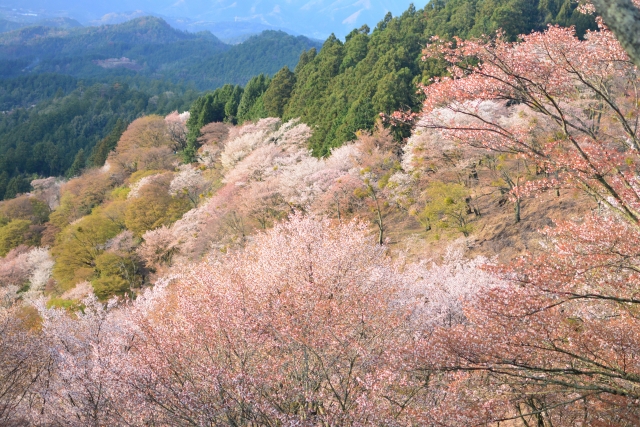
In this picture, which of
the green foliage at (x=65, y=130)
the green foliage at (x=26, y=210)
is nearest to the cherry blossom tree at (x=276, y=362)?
the green foliage at (x=26, y=210)

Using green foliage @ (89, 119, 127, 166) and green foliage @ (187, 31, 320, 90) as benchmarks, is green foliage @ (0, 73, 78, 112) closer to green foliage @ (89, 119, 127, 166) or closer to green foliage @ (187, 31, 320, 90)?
green foliage @ (187, 31, 320, 90)

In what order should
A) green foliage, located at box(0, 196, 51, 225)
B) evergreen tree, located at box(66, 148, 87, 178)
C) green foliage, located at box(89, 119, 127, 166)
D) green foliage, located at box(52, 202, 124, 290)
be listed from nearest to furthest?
green foliage, located at box(52, 202, 124, 290)
green foliage, located at box(0, 196, 51, 225)
green foliage, located at box(89, 119, 127, 166)
evergreen tree, located at box(66, 148, 87, 178)

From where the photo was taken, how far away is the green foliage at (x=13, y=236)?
1629 inches

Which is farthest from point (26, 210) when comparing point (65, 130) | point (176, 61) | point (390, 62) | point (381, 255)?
point (176, 61)

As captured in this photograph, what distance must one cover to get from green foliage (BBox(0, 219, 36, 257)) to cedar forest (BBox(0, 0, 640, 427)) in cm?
15

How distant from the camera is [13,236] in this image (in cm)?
4172

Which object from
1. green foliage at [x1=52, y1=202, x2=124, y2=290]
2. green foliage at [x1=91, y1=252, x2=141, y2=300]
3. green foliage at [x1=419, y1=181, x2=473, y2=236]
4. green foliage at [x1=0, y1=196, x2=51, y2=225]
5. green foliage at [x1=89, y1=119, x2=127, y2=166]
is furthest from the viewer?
green foliage at [x1=89, y1=119, x2=127, y2=166]

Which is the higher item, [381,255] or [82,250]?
[381,255]

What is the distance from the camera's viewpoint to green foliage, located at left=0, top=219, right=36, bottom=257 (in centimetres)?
4138

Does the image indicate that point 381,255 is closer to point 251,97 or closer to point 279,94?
point 279,94

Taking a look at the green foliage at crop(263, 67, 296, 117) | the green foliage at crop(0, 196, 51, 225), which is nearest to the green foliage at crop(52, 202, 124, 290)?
the green foliage at crop(0, 196, 51, 225)

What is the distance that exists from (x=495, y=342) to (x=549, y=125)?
50.5 ft

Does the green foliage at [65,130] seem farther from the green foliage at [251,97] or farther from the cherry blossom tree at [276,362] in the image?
the cherry blossom tree at [276,362]

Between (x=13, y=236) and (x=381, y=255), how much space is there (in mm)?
39438
